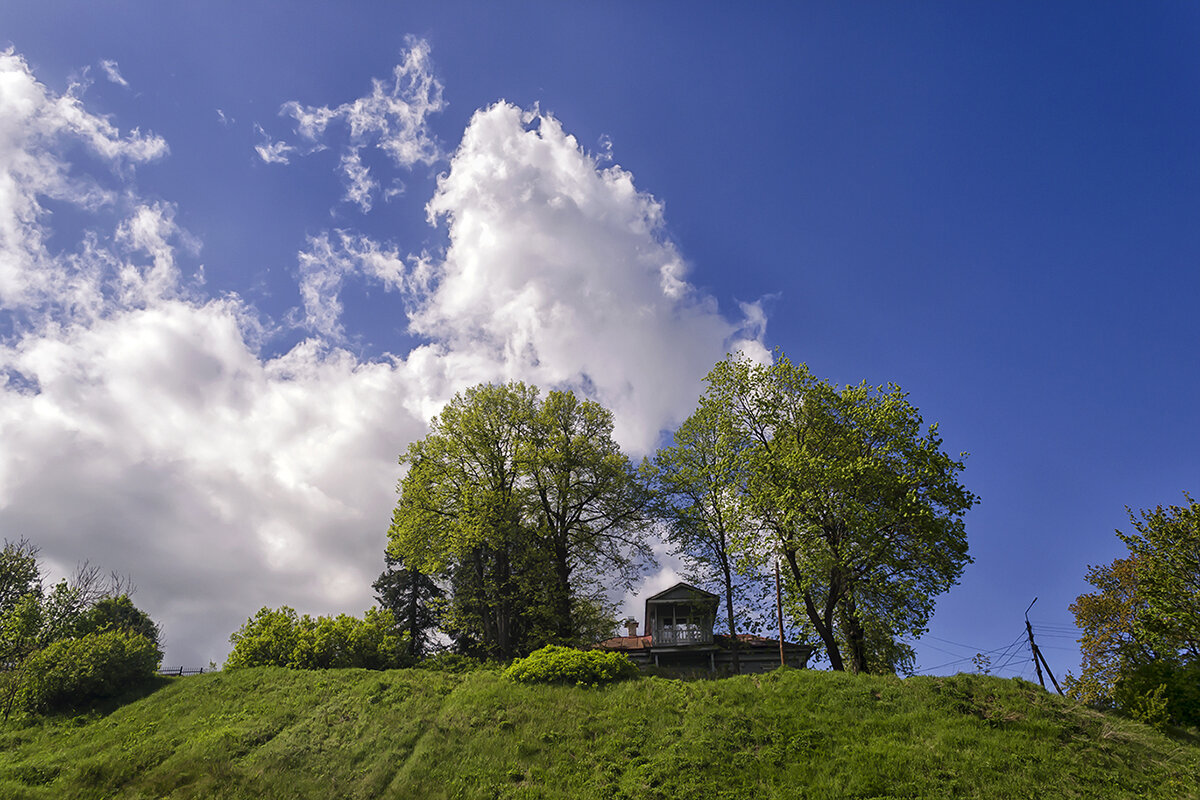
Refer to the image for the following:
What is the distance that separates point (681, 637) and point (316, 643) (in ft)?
57.7

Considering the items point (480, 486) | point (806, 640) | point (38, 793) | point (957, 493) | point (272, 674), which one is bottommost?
point (38, 793)

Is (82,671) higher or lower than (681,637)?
lower

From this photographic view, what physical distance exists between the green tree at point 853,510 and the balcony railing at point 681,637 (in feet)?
25.8

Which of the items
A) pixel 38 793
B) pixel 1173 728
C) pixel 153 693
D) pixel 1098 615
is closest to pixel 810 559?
pixel 1173 728

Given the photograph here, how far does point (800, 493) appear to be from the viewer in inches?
929

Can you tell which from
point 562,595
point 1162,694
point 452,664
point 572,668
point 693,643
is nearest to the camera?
point 1162,694

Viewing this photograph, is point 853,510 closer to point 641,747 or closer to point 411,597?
point 641,747

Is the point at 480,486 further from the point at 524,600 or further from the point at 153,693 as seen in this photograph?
the point at 153,693

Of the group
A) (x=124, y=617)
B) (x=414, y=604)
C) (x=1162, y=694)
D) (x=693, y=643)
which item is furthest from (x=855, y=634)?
(x=124, y=617)

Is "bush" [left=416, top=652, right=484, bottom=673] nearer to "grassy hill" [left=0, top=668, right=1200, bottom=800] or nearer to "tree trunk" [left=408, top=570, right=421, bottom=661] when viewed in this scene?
"grassy hill" [left=0, top=668, right=1200, bottom=800]

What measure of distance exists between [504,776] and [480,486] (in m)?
15.8

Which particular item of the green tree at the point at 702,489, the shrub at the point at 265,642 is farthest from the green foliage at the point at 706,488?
the shrub at the point at 265,642

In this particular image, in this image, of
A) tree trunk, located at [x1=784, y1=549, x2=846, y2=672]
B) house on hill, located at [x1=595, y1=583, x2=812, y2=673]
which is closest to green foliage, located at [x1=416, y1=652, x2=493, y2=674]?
house on hill, located at [x1=595, y1=583, x2=812, y2=673]

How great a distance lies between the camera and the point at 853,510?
22656 mm
